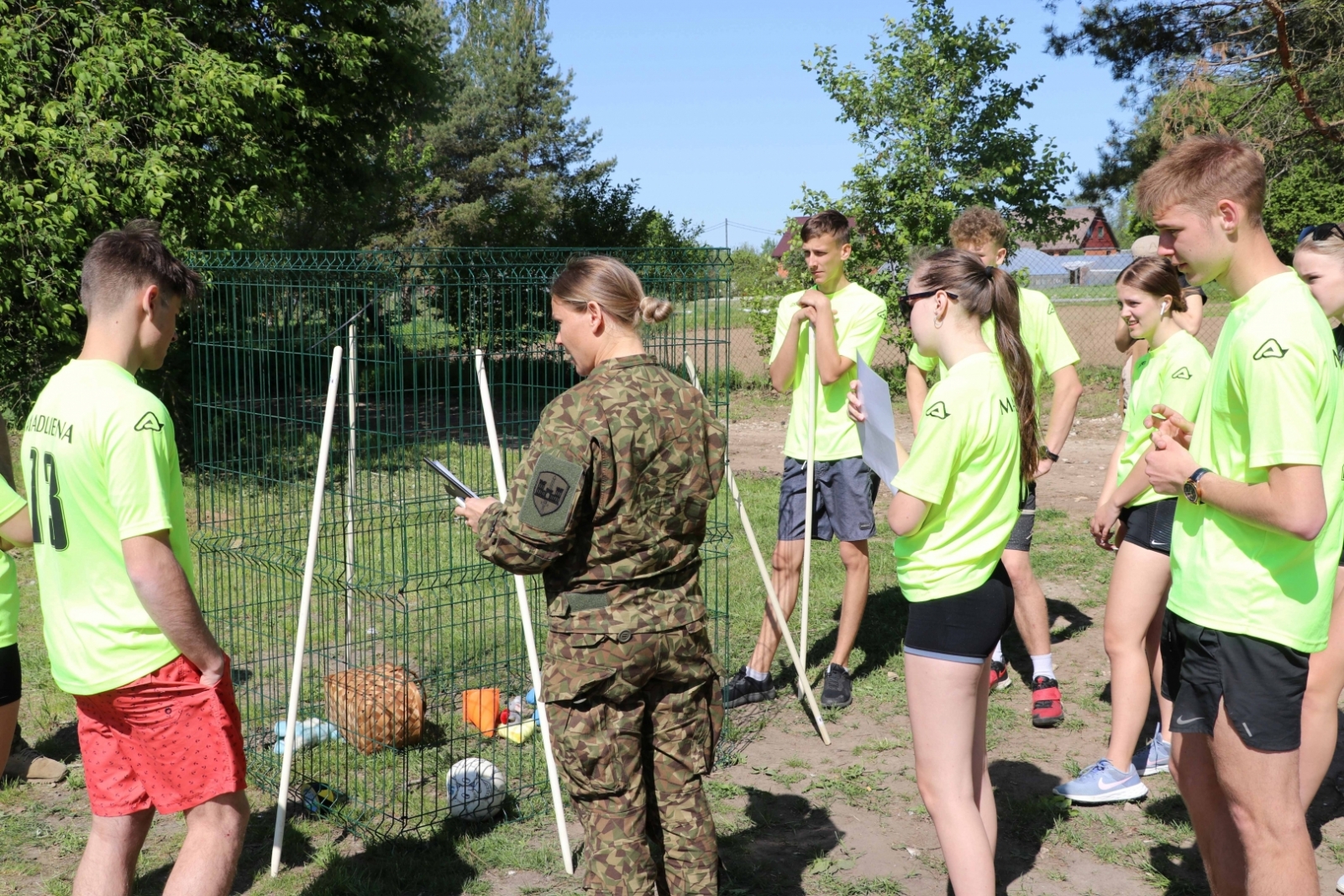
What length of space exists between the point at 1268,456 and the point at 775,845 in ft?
7.88

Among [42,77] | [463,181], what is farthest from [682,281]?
[463,181]

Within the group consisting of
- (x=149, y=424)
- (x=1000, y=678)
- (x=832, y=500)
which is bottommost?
(x=1000, y=678)

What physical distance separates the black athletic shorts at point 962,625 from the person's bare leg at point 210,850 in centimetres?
179

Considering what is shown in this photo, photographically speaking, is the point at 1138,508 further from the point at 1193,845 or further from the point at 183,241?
the point at 183,241

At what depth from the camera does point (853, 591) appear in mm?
5168

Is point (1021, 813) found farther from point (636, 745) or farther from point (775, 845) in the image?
point (636, 745)

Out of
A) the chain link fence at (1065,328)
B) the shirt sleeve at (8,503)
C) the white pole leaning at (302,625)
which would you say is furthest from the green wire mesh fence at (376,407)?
the chain link fence at (1065,328)

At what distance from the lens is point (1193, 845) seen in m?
3.85

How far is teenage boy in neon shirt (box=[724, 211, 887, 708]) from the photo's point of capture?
509 cm

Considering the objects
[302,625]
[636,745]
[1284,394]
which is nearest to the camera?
[1284,394]

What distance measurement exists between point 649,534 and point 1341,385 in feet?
5.30

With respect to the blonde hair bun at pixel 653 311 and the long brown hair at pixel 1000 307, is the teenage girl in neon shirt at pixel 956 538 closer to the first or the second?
the long brown hair at pixel 1000 307

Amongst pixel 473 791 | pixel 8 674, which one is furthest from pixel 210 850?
pixel 473 791

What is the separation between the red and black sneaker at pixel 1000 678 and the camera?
17.5ft
